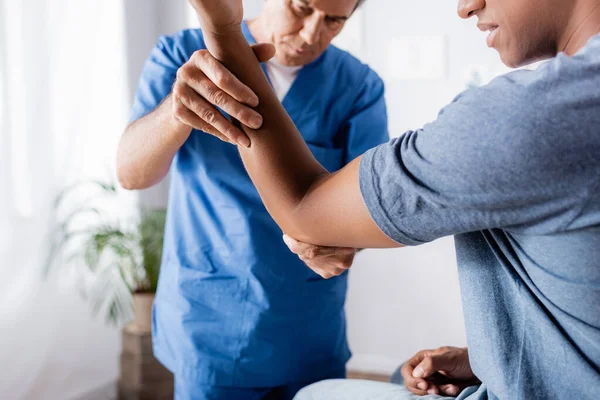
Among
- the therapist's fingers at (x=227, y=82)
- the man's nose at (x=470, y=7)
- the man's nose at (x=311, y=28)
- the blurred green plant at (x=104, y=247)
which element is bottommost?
the blurred green plant at (x=104, y=247)

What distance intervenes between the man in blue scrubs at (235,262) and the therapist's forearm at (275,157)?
Answer: 1.21ft

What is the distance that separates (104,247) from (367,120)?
4.95 feet

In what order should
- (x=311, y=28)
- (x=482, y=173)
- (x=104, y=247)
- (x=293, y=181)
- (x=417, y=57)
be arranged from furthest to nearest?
(x=417, y=57), (x=104, y=247), (x=311, y=28), (x=293, y=181), (x=482, y=173)

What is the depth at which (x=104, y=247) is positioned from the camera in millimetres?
2594

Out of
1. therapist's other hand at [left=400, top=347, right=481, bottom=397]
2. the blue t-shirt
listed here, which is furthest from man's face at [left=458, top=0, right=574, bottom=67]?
therapist's other hand at [left=400, top=347, right=481, bottom=397]

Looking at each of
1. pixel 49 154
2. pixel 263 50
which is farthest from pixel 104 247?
pixel 263 50

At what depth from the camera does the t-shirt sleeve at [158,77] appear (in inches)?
52.6

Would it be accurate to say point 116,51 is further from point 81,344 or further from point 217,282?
point 217,282

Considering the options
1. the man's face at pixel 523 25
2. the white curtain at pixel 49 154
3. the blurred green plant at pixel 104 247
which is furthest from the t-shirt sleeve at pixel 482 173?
the blurred green plant at pixel 104 247

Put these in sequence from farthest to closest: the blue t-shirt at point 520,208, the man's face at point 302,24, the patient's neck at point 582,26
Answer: the man's face at point 302,24 < the patient's neck at point 582,26 < the blue t-shirt at point 520,208

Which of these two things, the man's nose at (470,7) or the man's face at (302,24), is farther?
the man's face at (302,24)

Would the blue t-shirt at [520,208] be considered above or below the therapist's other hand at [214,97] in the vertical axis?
below

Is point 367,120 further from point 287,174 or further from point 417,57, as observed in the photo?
point 417,57

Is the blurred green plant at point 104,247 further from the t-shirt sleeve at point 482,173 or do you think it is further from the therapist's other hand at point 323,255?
the t-shirt sleeve at point 482,173
